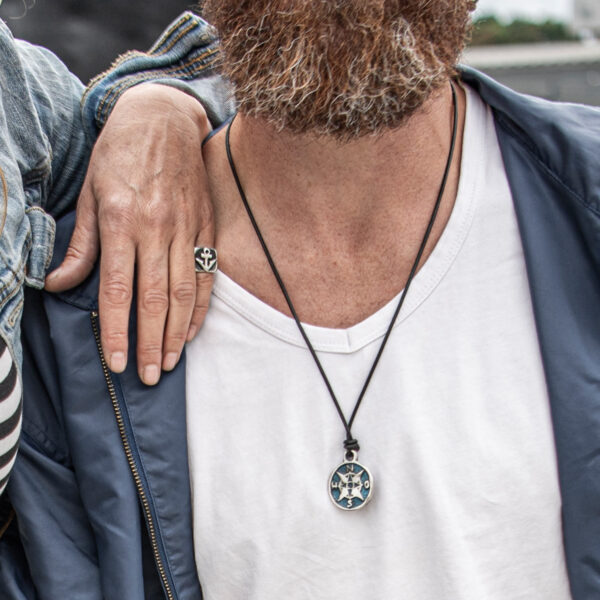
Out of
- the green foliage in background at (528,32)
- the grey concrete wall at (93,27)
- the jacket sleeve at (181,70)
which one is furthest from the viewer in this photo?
the green foliage in background at (528,32)

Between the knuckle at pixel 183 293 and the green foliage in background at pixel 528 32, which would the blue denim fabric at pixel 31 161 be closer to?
the knuckle at pixel 183 293

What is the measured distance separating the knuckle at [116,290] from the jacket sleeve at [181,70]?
31 cm

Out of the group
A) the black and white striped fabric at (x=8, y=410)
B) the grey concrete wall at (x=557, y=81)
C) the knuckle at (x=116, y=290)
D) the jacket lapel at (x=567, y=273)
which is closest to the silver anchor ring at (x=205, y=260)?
the knuckle at (x=116, y=290)

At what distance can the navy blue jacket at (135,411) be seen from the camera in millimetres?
1097

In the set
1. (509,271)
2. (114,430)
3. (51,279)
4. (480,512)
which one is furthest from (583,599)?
(51,279)

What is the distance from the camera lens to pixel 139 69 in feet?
4.52

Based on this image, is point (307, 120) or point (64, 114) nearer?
point (307, 120)

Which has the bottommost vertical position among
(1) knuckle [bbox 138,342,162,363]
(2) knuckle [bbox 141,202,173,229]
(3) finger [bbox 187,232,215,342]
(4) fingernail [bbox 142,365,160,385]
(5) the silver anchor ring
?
(4) fingernail [bbox 142,365,160,385]

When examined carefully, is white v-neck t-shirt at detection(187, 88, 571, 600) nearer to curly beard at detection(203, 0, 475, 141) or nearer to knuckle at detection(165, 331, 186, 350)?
knuckle at detection(165, 331, 186, 350)

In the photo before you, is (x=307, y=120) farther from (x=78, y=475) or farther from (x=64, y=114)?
(x=78, y=475)

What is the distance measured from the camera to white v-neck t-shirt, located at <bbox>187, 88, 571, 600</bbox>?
1.08 meters

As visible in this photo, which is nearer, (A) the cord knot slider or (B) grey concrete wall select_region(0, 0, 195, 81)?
(A) the cord knot slider

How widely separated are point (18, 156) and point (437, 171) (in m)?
0.62

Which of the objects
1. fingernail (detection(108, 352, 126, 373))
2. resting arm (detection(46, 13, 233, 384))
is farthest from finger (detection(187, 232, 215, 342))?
fingernail (detection(108, 352, 126, 373))
